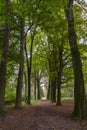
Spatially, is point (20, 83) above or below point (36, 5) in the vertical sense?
below

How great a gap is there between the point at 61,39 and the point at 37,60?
55.6 ft

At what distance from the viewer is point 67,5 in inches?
681

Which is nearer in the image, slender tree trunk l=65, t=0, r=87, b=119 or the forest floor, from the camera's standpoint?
the forest floor

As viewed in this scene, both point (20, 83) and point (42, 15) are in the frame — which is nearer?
point (42, 15)

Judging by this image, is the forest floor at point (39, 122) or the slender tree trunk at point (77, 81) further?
the slender tree trunk at point (77, 81)

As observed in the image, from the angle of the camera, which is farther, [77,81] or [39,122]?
[77,81]

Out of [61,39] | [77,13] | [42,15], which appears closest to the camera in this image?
[42,15]

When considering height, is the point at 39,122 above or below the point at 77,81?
below

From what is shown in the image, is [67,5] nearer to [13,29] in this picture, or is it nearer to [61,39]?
[13,29]

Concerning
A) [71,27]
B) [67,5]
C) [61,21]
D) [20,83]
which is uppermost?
[61,21]

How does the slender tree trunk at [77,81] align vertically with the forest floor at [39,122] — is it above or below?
above

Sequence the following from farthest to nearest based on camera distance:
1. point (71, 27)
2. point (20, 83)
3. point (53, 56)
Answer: point (53, 56)
point (20, 83)
point (71, 27)

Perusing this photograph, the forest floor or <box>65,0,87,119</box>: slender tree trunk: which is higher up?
<box>65,0,87,119</box>: slender tree trunk

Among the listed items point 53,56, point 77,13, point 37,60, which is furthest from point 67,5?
point 37,60
